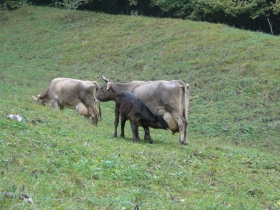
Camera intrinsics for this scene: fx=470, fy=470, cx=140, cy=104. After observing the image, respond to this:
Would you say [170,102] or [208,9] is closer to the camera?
[170,102]

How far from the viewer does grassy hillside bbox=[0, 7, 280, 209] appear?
7.66 metres

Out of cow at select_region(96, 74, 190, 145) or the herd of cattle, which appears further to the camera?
cow at select_region(96, 74, 190, 145)

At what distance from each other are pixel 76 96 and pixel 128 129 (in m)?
2.58

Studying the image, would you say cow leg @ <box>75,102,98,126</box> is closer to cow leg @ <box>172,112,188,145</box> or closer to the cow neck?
the cow neck

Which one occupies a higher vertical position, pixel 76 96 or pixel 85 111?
pixel 76 96

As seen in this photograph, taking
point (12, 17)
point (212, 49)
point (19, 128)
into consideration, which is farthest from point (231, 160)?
point (12, 17)

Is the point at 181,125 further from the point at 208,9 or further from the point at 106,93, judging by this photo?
the point at 208,9

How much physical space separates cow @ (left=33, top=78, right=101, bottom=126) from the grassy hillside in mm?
542

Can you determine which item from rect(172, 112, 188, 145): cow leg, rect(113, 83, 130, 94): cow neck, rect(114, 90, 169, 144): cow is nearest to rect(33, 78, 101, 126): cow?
rect(113, 83, 130, 94): cow neck

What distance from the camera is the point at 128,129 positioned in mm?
18516

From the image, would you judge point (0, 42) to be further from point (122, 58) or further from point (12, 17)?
point (122, 58)

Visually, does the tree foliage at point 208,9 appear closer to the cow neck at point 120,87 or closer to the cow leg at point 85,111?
the cow leg at point 85,111

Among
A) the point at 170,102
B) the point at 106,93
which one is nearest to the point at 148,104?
the point at 170,102

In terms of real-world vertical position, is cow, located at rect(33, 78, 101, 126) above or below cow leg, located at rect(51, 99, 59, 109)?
above
